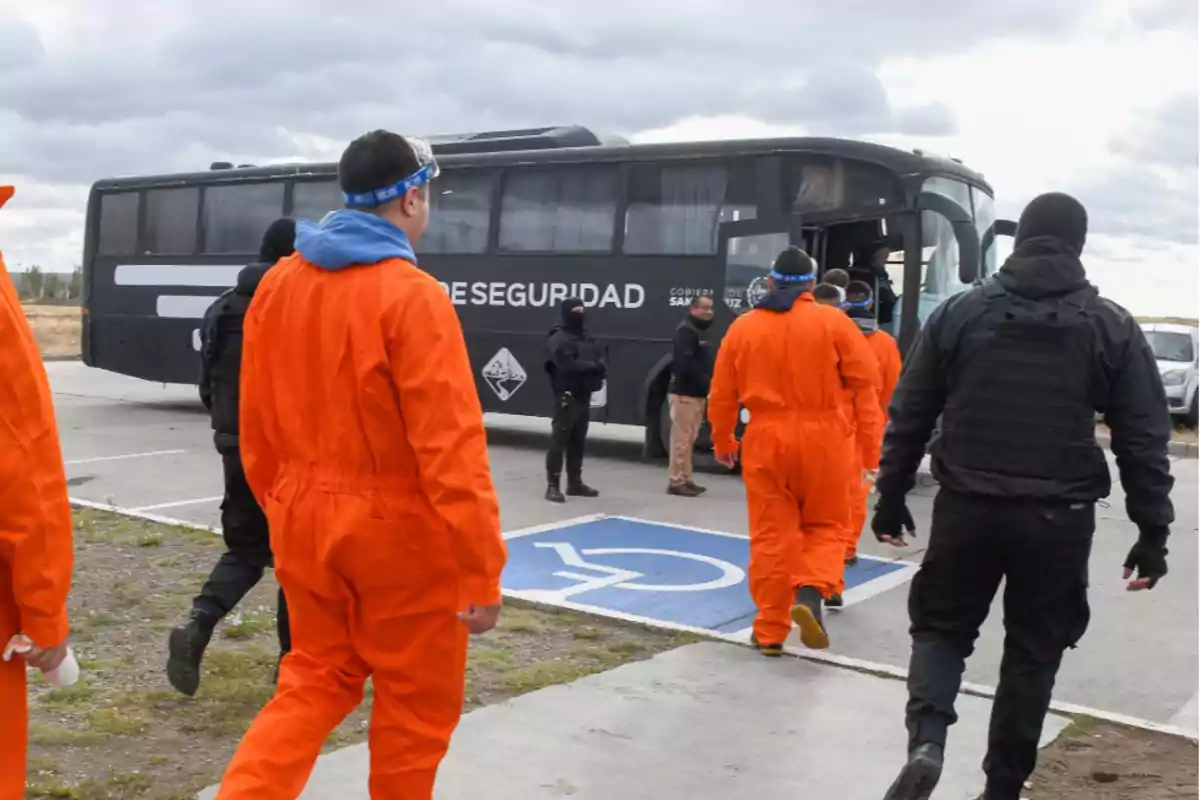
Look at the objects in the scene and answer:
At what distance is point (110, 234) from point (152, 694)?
15.7m

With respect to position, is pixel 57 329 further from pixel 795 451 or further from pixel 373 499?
pixel 373 499

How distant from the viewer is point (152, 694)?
511 centimetres

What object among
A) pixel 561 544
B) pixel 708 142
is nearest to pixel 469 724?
pixel 561 544

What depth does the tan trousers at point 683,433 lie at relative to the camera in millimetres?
11555

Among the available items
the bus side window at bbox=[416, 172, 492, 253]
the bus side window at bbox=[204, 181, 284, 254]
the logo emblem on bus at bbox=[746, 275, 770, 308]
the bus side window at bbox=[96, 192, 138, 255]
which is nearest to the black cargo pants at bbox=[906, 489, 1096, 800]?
the logo emblem on bus at bbox=[746, 275, 770, 308]

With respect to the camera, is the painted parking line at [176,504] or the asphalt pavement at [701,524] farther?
the painted parking line at [176,504]

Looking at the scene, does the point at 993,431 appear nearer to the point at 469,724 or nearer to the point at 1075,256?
the point at 1075,256

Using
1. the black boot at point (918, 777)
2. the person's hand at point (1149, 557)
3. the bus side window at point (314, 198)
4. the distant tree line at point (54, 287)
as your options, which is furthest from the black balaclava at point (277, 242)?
the distant tree line at point (54, 287)

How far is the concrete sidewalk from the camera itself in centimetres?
422

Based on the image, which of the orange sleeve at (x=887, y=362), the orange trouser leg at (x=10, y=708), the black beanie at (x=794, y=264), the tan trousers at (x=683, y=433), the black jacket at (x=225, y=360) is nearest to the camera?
the orange trouser leg at (x=10, y=708)

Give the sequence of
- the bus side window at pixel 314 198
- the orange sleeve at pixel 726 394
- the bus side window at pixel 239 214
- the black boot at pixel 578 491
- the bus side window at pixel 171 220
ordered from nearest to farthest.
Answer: the orange sleeve at pixel 726 394, the black boot at pixel 578 491, the bus side window at pixel 314 198, the bus side window at pixel 239 214, the bus side window at pixel 171 220

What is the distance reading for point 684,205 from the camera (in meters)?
13.4

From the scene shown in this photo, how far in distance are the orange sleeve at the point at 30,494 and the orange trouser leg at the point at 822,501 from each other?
3.85 metres

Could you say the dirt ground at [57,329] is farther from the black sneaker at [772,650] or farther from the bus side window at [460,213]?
the black sneaker at [772,650]
